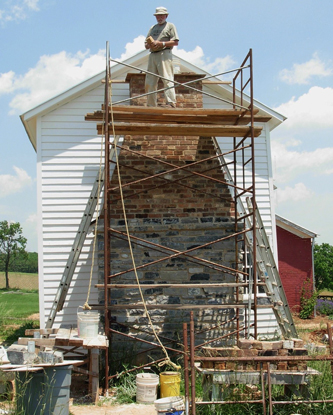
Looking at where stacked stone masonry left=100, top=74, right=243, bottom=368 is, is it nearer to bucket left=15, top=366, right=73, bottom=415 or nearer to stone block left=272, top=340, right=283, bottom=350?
stone block left=272, top=340, right=283, bottom=350

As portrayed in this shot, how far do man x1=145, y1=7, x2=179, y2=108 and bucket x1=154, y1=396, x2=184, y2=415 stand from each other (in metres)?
5.24

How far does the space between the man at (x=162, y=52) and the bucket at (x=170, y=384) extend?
190 inches

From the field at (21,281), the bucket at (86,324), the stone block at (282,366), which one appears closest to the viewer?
the stone block at (282,366)

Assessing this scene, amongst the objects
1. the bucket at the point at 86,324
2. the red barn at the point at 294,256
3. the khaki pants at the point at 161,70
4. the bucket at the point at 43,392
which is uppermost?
the khaki pants at the point at 161,70

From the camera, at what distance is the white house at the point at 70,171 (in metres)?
10.1

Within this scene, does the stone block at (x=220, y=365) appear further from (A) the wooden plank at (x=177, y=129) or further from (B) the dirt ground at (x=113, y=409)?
(A) the wooden plank at (x=177, y=129)

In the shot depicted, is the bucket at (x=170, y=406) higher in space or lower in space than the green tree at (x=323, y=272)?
lower

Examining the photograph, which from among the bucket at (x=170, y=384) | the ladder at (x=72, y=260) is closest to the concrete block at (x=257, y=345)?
the bucket at (x=170, y=384)

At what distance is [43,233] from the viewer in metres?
10.3

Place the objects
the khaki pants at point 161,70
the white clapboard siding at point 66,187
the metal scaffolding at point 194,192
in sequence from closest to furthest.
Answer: the metal scaffolding at point 194,192 < the khaki pants at point 161,70 < the white clapboard siding at point 66,187

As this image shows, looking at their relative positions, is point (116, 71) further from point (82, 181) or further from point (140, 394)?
point (140, 394)

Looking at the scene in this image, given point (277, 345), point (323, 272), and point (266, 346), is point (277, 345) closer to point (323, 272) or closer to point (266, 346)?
point (266, 346)

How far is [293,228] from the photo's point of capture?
17.5m

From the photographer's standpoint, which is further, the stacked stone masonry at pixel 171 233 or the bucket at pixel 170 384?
the stacked stone masonry at pixel 171 233
